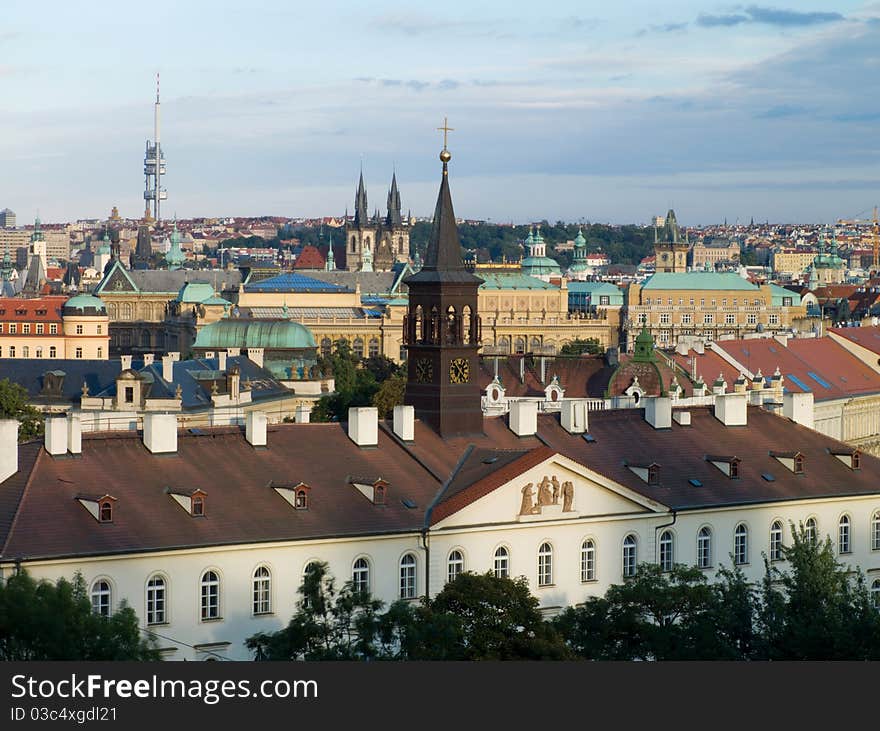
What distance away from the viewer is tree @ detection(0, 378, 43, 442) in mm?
90688

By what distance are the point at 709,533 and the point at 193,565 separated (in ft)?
49.1

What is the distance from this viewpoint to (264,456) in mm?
58219

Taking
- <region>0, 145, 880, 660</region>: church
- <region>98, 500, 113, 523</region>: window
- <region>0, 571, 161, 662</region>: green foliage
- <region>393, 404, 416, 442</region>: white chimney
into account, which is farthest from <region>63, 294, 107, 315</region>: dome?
<region>0, 571, 161, 662</region>: green foliage

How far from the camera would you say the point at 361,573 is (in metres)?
56.2

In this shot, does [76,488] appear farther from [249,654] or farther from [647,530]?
[647,530]

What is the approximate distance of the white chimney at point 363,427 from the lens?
2379 inches

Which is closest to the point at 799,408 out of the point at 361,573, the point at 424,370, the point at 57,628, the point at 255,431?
the point at 424,370

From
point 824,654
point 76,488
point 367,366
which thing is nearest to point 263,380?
point 367,366

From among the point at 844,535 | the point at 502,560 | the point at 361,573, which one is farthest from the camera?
the point at 844,535

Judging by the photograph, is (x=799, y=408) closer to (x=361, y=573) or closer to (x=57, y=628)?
(x=361, y=573)

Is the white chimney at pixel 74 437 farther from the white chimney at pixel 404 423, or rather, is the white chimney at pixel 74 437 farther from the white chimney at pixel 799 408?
the white chimney at pixel 799 408

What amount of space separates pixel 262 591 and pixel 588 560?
9308 millimetres

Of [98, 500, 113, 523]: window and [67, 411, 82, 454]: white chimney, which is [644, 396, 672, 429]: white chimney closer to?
[67, 411, 82, 454]: white chimney

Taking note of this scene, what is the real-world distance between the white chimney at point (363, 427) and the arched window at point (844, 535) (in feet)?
41.6
